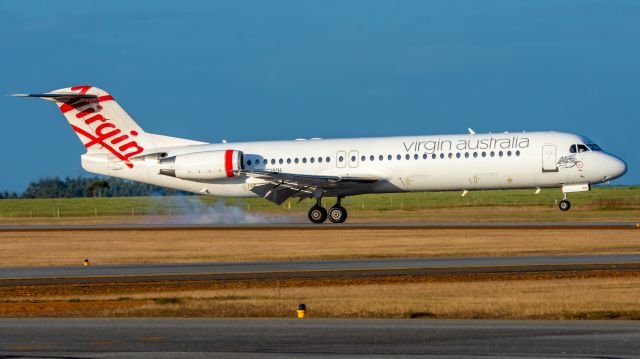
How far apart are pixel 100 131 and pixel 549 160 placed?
20.8m

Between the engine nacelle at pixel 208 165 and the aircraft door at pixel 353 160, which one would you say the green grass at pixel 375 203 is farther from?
the aircraft door at pixel 353 160

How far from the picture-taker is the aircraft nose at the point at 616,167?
45.7m

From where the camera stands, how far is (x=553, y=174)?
45.6 metres

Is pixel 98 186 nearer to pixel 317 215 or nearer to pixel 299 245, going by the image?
pixel 317 215

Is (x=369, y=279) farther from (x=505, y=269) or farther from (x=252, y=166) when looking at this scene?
(x=252, y=166)

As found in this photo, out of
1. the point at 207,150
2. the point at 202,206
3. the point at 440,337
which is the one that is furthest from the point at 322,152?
the point at 440,337

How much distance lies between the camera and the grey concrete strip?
87.8 ft

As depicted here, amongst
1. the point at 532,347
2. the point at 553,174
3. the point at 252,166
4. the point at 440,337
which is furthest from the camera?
the point at 252,166

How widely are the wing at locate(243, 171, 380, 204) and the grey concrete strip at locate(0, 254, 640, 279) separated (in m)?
17.2

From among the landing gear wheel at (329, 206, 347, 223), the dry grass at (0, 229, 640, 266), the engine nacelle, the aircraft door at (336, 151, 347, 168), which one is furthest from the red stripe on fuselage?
the dry grass at (0, 229, 640, 266)

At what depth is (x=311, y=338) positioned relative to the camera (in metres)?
15.3

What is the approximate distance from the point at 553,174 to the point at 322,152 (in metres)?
10.2

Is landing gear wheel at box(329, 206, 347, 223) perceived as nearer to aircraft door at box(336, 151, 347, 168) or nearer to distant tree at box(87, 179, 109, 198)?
aircraft door at box(336, 151, 347, 168)

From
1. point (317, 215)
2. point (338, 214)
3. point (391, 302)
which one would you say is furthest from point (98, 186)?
point (391, 302)
